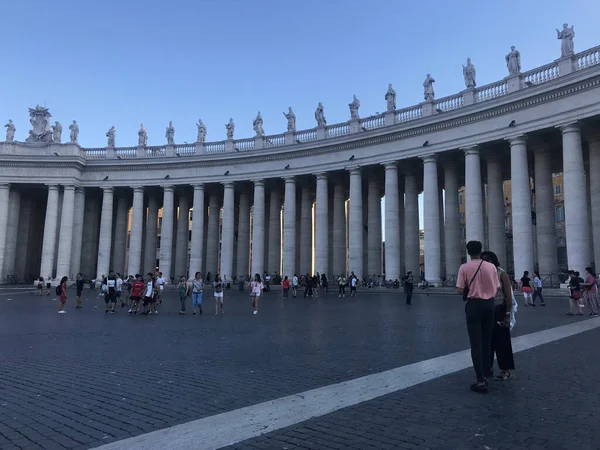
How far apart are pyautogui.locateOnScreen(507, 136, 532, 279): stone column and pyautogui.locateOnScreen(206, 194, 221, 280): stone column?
3265 centimetres

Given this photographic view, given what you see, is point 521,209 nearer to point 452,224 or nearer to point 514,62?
point 452,224

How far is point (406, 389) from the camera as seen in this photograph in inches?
269

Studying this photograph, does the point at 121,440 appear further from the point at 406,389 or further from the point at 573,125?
the point at 573,125

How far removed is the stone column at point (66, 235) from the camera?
4700 centimetres

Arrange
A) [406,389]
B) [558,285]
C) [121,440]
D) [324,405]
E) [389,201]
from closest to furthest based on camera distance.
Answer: [121,440], [324,405], [406,389], [558,285], [389,201]

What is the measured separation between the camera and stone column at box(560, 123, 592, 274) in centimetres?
2927

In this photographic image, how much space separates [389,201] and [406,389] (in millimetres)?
33443

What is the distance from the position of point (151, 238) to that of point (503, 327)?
51719 mm

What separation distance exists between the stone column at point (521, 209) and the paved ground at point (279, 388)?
65.4ft

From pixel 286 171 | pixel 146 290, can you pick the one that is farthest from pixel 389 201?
pixel 146 290

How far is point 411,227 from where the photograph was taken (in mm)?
42500

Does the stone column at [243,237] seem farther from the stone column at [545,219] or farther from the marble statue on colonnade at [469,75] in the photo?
the stone column at [545,219]

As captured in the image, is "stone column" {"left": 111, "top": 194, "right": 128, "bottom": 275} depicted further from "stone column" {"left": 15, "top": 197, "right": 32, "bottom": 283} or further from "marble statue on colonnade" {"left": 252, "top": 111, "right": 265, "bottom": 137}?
"marble statue on colonnade" {"left": 252, "top": 111, "right": 265, "bottom": 137}

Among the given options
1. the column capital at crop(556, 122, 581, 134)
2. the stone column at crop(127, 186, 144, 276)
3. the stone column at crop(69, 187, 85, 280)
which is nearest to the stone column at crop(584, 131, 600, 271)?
the column capital at crop(556, 122, 581, 134)
